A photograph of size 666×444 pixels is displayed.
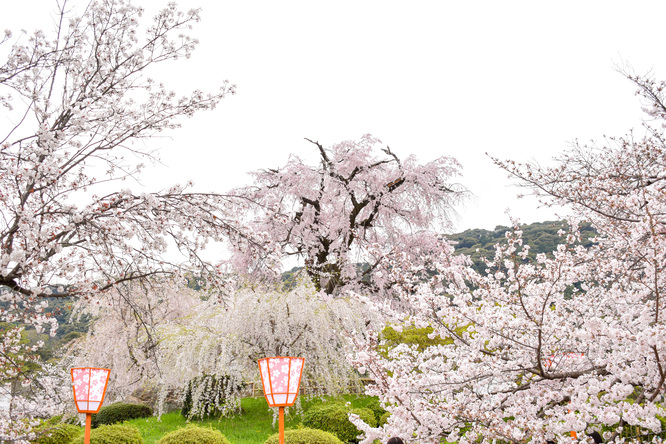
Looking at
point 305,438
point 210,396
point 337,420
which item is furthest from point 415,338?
point 210,396

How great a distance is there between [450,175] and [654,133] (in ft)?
26.3

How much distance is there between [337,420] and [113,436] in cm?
358

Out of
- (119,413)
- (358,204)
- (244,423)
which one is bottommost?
(119,413)

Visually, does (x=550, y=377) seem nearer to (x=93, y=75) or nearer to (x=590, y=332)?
(x=590, y=332)

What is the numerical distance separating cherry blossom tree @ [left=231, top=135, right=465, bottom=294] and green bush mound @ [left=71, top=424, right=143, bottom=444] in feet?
20.3

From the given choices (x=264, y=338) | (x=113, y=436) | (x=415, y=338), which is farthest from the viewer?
(x=264, y=338)

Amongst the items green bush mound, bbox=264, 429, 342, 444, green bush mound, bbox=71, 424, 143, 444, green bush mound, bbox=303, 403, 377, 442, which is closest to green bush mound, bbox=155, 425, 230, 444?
green bush mound, bbox=264, 429, 342, 444

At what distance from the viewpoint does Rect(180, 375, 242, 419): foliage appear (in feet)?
27.3

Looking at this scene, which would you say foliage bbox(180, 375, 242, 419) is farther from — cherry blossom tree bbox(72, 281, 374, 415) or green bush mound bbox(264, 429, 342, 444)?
green bush mound bbox(264, 429, 342, 444)

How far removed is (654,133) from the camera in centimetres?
500

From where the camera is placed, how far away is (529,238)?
452 inches

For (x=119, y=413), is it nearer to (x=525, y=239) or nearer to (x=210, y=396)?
(x=210, y=396)

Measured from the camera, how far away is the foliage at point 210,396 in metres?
8.31

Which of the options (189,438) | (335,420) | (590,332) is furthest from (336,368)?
(590,332)
